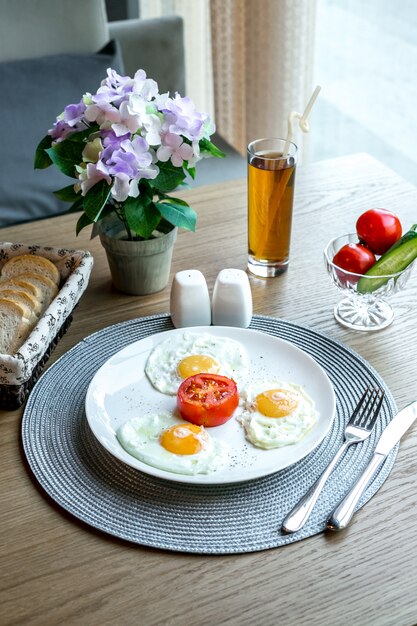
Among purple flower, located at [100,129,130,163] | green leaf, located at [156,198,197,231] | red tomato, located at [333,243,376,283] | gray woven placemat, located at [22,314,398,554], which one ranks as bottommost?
gray woven placemat, located at [22,314,398,554]

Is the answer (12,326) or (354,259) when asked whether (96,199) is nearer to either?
(12,326)

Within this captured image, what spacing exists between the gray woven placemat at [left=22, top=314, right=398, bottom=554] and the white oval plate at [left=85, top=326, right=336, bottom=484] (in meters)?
0.03

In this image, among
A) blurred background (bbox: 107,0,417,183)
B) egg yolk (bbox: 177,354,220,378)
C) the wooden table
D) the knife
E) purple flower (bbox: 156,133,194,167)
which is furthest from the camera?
blurred background (bbox: 107,0,417,183)

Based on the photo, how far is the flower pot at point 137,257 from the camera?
4.87ft

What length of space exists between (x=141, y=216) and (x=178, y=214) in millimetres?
80

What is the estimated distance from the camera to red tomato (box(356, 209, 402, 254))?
147cm

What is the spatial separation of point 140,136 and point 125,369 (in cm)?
41

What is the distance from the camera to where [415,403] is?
122 cm

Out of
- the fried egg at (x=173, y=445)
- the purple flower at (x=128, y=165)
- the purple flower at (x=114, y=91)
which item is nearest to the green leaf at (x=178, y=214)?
the purple flower at (x=128, y=165)

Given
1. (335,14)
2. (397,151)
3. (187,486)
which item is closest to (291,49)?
(335,14)

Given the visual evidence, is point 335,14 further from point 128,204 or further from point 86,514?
point 86,514

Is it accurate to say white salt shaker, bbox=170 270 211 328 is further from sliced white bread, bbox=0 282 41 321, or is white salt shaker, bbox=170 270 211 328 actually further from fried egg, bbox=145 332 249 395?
sliced white bread, bbox=0 282 41 321

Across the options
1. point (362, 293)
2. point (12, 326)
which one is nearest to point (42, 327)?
point (12, 326)

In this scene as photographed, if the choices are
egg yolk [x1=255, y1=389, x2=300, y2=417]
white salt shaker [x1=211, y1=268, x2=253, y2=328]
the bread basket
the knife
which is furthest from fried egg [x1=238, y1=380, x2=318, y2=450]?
the bread basket
